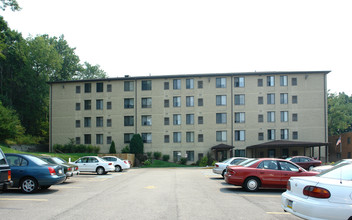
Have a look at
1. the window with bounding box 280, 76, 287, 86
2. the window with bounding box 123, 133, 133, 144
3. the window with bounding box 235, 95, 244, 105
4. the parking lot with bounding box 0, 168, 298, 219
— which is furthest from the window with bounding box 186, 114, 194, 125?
the parking lot with bounding box 0, 168, 298, 219

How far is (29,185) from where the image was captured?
13312 millimetres

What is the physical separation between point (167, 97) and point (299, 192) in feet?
145

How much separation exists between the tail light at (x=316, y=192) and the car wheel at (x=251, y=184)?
7.65m

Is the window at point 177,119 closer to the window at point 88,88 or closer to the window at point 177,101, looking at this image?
the window at point 177,101

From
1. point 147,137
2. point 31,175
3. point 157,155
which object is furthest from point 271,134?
point 31,175

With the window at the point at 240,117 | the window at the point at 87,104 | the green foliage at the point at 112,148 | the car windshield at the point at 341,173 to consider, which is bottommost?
the green foliage at the point at 112,148

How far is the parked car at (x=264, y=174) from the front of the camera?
14430mm

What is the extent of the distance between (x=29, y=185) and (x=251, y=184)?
30.6ft

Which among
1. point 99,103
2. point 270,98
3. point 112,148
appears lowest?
point 112,148

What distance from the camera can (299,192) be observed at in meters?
7.31

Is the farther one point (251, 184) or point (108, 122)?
point (108, 122)

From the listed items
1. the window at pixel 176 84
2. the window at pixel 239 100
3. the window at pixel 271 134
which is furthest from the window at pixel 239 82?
the window at pixel 176 84

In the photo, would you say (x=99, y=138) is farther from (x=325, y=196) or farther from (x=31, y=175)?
(x=325, y=196)

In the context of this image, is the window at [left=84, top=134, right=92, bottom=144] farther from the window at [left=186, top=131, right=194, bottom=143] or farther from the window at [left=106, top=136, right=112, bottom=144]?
the window at [left=186, top=131, right=194, bottom=143]
